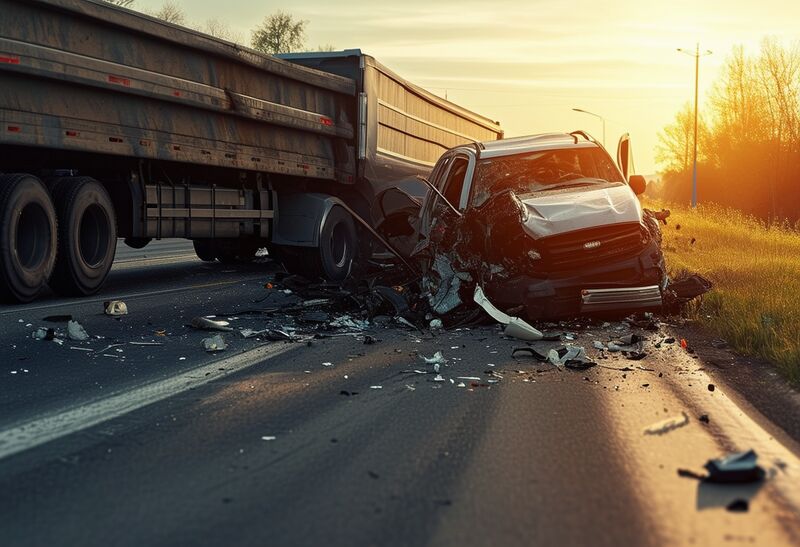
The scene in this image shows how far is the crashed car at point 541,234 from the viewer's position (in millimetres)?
9398

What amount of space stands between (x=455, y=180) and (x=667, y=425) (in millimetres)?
6635

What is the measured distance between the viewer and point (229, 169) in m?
14.3

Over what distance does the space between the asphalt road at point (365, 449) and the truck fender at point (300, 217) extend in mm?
7126

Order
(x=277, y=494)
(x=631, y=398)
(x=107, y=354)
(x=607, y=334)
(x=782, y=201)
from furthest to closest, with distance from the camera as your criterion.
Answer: (x=782, y=201) < (x=607, y=334) < (x=107, y=354) < (x=631, y=398) < (x=277, y=494)

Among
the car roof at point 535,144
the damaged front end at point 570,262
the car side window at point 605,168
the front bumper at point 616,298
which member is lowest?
the front bumper at point 616,298

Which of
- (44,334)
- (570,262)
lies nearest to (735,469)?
(570,262)

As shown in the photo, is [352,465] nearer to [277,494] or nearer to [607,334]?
[277,494]

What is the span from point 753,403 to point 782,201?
219ft

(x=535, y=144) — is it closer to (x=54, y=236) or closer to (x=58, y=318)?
(x=54, y=236)

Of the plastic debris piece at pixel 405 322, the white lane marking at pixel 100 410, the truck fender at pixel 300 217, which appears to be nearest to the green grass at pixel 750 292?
the plastic debris piece at pixel 405 322

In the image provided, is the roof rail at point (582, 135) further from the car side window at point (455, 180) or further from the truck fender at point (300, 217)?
the truck fender at point (300, 217)

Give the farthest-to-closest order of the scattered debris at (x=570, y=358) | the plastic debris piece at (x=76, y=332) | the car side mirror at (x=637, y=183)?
the car side mirror at (x=637, y=183), the plastic debris piece at (x=76, y=332), the scattered debris at (x=570, y=358)

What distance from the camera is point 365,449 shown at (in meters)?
4.69

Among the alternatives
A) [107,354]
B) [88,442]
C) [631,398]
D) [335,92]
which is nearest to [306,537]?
[88,442]
